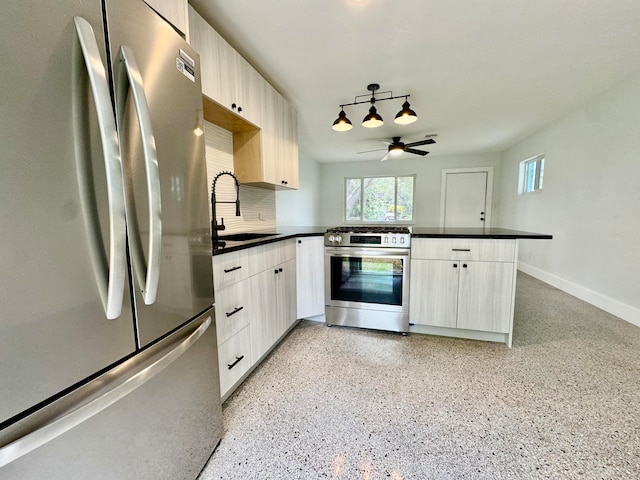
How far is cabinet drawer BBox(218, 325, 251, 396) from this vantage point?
4.75 ft

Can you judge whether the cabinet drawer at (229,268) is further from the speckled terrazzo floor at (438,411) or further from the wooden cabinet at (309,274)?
the wooden cabinet at (309,274)

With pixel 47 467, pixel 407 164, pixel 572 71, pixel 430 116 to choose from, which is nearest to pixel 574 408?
pixel 47 467

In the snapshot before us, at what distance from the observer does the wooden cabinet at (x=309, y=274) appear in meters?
2.43

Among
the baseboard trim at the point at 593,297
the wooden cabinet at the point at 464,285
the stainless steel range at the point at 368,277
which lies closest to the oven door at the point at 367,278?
the stainless steel range at the point at 368,277

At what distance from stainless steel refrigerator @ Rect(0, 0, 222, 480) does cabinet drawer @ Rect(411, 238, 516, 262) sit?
6.15 ft

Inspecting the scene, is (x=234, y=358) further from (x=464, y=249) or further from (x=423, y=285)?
(x=464, y=249)

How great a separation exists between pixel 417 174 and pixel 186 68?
236 inches

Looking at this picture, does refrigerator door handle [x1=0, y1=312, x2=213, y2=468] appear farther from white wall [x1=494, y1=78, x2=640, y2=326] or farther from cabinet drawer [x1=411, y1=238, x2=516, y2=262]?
white wall [x1=494, y1=78, x2=640, y2=326]

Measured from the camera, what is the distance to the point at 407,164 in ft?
20.4

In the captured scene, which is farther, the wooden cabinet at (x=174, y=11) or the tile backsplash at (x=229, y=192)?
the tile backsplash at (x=229, y=192)

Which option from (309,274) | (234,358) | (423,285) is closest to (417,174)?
(423,285)

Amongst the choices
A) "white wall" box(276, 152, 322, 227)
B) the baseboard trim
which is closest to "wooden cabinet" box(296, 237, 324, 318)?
"white wall" box(276, 152, 322, 227)

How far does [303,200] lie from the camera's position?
223 inches

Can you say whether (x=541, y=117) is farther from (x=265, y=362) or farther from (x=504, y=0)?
(x=265, y=362)
